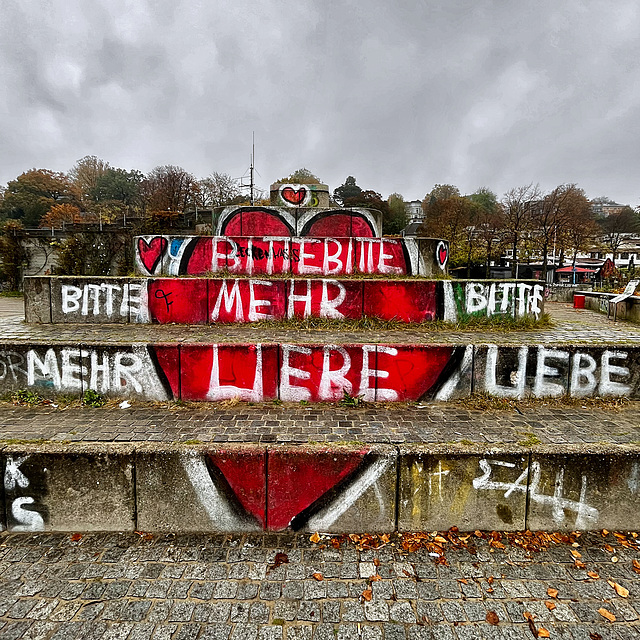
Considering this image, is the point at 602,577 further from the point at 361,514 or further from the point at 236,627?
the point at 236,627

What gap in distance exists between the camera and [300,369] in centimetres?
621

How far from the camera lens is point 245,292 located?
8.55 m

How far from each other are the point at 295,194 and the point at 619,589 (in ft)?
36.8

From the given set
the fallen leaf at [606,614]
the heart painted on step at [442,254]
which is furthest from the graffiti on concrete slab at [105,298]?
the fallen leaf at [606,614]

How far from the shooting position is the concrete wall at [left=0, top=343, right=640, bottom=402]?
243 inches

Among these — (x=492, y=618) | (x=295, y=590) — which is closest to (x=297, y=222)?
(x=295, y=590)

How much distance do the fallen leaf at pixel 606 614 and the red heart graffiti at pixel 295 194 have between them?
1119 centimetres

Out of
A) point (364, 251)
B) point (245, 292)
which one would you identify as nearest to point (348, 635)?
point (245, 292)

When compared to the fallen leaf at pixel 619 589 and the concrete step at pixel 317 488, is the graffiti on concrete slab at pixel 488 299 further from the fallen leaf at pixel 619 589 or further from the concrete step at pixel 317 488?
→ the fallen leaf at pixel 619 589

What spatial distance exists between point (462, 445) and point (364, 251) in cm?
657

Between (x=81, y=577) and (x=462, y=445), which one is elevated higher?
(x=462, y=445)

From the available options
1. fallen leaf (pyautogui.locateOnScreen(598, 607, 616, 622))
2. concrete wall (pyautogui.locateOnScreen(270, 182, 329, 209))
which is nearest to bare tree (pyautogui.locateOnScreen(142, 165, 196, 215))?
concrete wall (pyautogui.locateOnScreen(270, 182, 329, 209))

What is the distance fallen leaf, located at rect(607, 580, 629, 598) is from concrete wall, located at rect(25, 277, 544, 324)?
536 cm

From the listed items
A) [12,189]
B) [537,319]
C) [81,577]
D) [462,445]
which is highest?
[12,189]
